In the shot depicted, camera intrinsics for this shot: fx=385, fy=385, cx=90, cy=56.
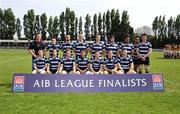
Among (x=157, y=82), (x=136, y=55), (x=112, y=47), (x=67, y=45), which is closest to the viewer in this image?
(x=157, y=82)

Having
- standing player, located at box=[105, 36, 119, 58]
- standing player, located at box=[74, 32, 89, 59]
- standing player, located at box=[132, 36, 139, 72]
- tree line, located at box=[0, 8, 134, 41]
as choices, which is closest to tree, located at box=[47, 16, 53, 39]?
tree line, located at box=[0, 8, 134, 41]

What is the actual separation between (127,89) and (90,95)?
4.24 feet

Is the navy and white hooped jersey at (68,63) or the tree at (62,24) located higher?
the tree at (62,24)

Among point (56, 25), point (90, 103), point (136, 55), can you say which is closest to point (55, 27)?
point (56, 25)

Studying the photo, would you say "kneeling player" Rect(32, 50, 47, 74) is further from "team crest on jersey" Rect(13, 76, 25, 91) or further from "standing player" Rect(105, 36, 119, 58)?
"standing player" Rect(105, 36, 119, 58)

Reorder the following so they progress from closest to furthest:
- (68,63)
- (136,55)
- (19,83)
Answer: (19,83)
(68,63)
(136,55)

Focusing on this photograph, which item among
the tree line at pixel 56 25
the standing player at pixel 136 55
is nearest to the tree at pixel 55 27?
the tree line at pixel 56 25

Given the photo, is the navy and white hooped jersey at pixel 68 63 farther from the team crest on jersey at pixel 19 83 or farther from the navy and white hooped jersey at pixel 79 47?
the team crest on jersey at pixel 19 83

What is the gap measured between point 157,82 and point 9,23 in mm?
93728

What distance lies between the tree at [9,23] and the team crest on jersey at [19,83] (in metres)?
91.8

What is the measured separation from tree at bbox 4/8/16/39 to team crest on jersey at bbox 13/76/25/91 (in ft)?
301

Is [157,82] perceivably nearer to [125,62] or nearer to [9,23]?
[125,62]

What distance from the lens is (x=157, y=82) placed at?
13078 millimetres

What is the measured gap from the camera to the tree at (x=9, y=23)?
103 metres
